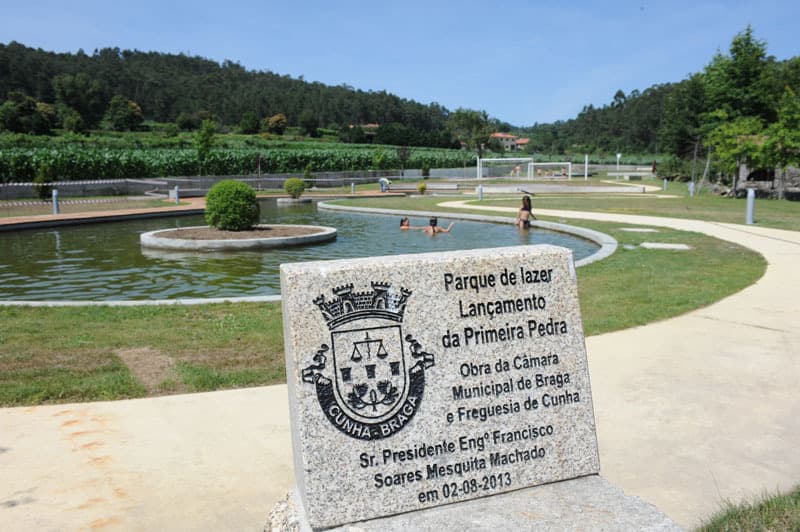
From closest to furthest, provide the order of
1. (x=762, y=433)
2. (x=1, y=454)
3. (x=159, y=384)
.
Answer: (x=1, y=454)
(x=762, y=433)
(x=159, y=384)

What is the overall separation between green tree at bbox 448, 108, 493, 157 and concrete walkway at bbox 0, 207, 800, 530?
11275cm

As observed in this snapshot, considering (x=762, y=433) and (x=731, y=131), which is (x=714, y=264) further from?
(x=731, y=131)

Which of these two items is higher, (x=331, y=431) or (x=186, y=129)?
(x=186, y=129)

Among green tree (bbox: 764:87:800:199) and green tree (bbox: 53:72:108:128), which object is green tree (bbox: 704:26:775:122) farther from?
green tree (bbox: 53:72:108:128)

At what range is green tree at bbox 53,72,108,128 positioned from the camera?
96.9 metres

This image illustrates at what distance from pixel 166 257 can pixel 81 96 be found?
9624cm

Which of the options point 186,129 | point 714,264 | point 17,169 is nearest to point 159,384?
Answer: point 714,264

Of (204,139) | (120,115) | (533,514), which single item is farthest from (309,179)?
(120,115)

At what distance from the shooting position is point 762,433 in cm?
466

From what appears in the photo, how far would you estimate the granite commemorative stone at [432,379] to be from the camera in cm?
289

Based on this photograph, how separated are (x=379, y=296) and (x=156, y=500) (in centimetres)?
190

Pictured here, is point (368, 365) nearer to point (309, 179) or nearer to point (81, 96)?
point (309, 179)

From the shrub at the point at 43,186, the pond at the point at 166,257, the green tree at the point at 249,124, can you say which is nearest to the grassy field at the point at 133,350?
the pond at the point at 166,257

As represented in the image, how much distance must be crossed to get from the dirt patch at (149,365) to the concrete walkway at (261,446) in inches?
16.7
